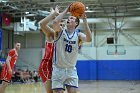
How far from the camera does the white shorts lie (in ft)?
14.6

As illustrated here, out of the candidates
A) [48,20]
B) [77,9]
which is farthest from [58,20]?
[77,9]

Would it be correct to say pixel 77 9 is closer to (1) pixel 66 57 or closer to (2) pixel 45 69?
(1) pixel 66 57

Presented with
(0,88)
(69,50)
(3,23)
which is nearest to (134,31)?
(3,23)

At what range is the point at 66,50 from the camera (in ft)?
14.6

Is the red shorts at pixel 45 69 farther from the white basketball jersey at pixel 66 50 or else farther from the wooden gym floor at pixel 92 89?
the wooden gym floor at pixel 92 89

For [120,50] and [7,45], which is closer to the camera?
[120,50]

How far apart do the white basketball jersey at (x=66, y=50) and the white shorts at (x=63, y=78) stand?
73 millimetres

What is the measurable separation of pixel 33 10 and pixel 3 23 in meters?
2.92

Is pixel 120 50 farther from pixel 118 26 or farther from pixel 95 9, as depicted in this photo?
pixel 95 9

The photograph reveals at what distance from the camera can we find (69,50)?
14.6 feet

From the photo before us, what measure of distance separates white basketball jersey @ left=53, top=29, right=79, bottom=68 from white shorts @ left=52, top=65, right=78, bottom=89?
7 centimetres

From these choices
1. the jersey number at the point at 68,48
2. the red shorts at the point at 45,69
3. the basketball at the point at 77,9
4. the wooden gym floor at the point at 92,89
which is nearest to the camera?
the basketball at the point at 77,9

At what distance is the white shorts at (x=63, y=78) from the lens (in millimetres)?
4461

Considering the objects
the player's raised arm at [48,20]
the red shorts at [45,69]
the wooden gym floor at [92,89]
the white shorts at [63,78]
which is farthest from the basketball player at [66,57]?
the wooden gym floor at [92,89]
